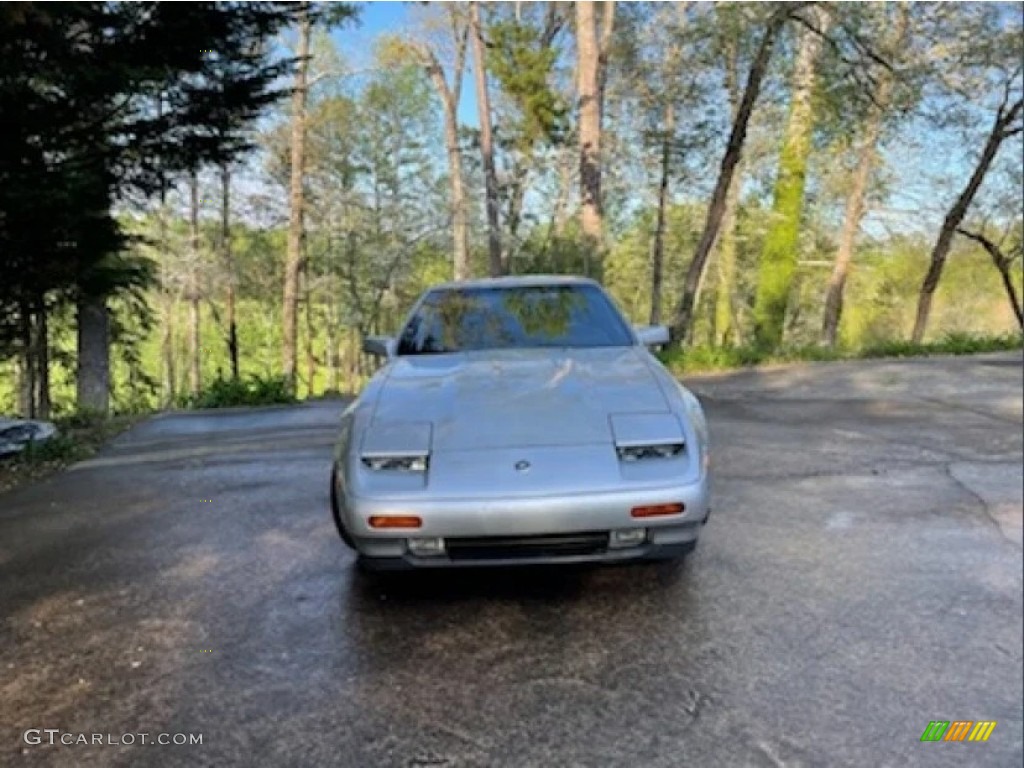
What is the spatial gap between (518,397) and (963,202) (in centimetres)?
1408

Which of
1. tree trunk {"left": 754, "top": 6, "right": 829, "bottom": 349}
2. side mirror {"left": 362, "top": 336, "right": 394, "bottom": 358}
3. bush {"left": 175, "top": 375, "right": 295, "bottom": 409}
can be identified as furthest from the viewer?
tree trunk {"left": 754, "top": 6, "right": 829, "bottom": 349}

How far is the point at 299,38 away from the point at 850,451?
14476 millimetres

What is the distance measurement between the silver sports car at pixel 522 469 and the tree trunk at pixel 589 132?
9364 mm

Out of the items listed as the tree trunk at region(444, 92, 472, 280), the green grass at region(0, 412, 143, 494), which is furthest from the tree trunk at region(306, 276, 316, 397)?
the green grass at region(0, 412, 143, 494)

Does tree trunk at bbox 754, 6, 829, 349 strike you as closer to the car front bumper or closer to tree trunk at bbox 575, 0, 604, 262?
tree trunk at bbox 575, 0, 604, 262

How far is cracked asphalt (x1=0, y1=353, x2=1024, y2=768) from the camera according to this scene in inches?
82.5

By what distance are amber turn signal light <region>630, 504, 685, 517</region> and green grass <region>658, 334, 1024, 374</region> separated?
25.4 ft

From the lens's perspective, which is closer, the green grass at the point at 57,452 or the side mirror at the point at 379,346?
the side mirror at the point at 379,346

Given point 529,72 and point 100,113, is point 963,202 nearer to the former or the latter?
point 529,72

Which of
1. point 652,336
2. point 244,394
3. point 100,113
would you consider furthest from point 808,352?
point 100,113

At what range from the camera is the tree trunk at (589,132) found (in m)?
12.2

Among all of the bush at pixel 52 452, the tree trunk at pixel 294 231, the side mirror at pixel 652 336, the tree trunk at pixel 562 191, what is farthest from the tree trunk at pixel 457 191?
the side mirror at pixel 652 336

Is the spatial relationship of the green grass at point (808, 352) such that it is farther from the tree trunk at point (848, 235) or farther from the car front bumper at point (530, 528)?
the car front bumper at point (530, 528)

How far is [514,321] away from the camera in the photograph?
3.97 meters
